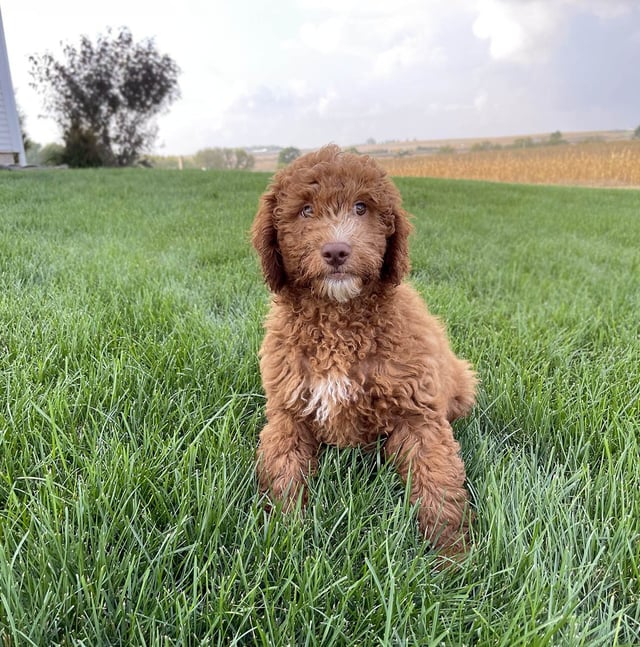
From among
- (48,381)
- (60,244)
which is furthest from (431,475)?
(60,244)

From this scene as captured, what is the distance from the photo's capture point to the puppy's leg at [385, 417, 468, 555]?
5.94 feet

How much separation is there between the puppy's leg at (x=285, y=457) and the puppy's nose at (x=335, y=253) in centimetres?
68

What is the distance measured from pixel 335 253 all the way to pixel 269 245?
0.41m

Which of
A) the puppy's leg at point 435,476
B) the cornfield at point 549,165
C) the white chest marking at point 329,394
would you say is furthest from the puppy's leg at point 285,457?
the cornfield at point 549,165

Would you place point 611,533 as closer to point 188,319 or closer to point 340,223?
point 340,223

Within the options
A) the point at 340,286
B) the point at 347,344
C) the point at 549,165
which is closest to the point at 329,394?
the point at 347,344

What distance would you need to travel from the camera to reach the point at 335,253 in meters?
1.80

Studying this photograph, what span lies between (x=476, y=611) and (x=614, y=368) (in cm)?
206

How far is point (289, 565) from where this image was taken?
1.50m

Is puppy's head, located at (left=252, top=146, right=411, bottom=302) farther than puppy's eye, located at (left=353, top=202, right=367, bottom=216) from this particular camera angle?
No

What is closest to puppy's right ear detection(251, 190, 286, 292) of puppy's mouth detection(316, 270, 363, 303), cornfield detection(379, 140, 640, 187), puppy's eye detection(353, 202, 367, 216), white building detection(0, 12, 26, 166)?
puppy's mouth detection(316, 270, 363, 303)

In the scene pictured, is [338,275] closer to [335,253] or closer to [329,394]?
[335,253]

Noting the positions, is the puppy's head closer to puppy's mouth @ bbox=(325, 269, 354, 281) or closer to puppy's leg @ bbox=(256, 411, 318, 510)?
puppy's mouth @ bbox=(325, 269, 354, 281)

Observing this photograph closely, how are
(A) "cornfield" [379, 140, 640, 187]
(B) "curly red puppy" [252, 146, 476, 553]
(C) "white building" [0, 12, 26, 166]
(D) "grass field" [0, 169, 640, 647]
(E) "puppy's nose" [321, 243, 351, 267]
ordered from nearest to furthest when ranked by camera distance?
(D) "grass field" [0, 169, 640, 647] < (E) "puppy's nose" [321, 243, 351, 267] < (B) "curly red puppy" [252, 146, 476, 553] < (C) "white building" [0, 12, 26, 166] < (A) "cornfield" [379, 140, 640, 187]
